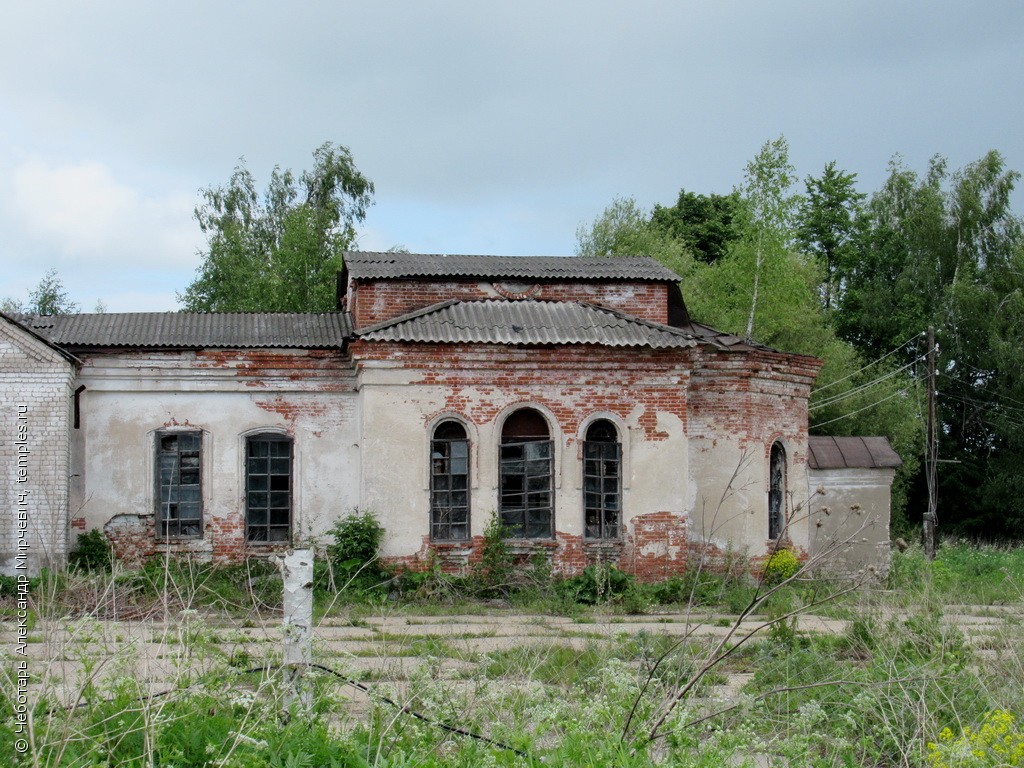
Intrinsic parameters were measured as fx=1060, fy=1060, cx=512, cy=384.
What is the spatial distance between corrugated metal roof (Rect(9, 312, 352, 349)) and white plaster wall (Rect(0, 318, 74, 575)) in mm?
401

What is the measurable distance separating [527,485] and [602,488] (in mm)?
1067

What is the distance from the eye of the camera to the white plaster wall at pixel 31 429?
14.1 meters

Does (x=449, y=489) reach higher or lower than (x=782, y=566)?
higher

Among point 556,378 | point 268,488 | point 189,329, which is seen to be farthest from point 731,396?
point 189,329

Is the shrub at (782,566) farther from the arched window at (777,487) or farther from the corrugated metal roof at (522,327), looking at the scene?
the corrugated metal roof at (522,327)

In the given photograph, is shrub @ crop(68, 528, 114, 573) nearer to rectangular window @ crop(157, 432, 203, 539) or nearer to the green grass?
rectangular window @ crop(157, 432, 203, 539)

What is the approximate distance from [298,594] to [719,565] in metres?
10.5

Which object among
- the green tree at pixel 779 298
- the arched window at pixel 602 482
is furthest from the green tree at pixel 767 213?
the arched window at pixel 602 482

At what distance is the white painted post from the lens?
579cm

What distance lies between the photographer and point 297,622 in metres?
5.93

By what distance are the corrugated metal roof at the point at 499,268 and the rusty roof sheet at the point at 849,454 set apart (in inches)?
166

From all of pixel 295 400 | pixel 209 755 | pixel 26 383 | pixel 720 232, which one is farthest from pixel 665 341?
pixel 720 232

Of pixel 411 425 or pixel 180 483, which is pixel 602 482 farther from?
pixel 180 483

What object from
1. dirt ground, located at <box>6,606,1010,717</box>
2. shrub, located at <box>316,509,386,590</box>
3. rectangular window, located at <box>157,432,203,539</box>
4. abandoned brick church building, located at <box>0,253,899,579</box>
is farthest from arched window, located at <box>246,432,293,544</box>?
dirt ground, located at <box>6,606,1010,717</box>
